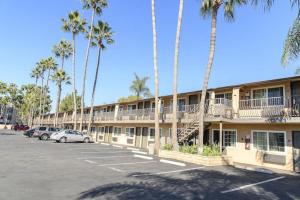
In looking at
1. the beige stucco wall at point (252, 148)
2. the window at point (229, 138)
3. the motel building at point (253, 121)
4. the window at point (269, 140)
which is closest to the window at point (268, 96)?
the motel building at point (253, 121)

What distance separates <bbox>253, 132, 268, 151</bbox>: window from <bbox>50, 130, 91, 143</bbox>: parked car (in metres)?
21.4

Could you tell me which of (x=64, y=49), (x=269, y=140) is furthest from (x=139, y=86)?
(x=269, y=140)

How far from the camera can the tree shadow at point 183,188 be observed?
9055mm

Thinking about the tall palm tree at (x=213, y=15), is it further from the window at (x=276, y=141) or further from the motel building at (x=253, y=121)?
the window at (x=276, y=141)

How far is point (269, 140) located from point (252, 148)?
138 centimetres

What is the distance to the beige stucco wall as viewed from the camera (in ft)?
56.1

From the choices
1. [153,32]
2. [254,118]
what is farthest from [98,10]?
[254,118]

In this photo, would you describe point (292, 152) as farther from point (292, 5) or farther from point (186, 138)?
point (292, 5)

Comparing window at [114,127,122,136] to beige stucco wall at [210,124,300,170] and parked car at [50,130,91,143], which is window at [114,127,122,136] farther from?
beige stucco wall at [210,124,300,170]

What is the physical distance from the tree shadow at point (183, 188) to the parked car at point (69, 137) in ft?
70.6

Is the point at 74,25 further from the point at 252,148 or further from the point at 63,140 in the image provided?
the point at 252,148

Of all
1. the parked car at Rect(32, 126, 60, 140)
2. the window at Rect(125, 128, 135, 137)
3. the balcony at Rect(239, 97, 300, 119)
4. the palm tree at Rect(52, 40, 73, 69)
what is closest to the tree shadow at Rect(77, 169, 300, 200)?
the balcony at Rect(239, 97, 300, 119)

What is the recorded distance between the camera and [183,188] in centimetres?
1034

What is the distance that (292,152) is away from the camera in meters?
17.0
